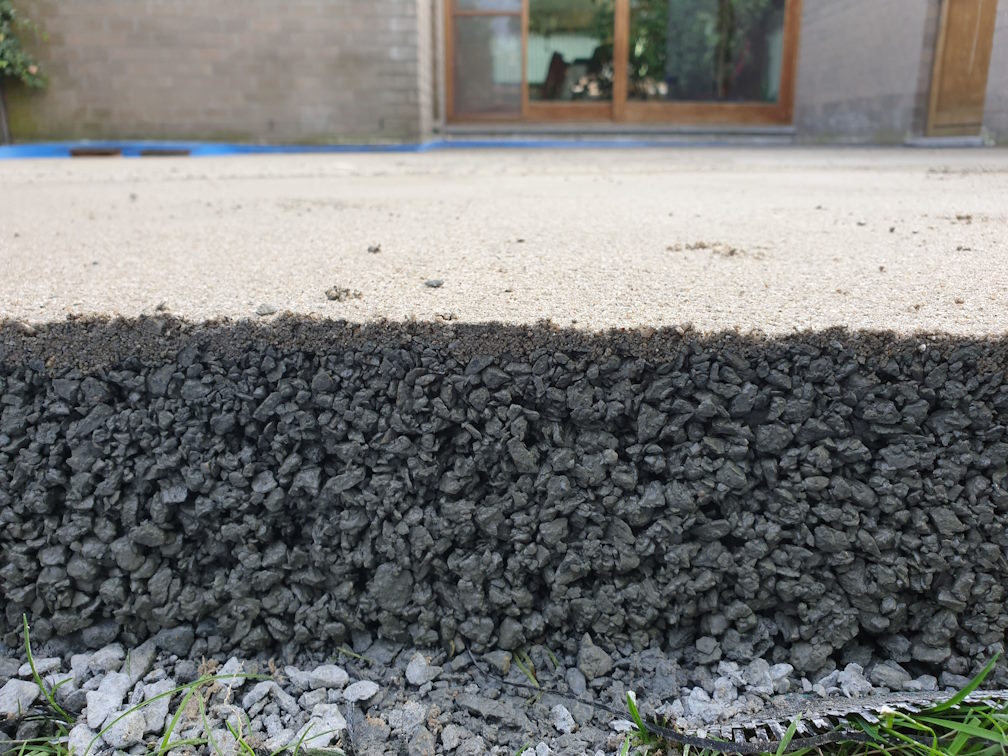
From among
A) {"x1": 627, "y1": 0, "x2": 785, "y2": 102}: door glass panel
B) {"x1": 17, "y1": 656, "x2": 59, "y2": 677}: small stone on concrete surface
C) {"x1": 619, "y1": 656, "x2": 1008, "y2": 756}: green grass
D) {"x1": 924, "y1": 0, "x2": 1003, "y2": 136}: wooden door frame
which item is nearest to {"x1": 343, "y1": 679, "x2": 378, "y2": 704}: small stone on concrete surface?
{"x1": 619, "y1": 656, "x2": 1008, "y2": 756}: green grass

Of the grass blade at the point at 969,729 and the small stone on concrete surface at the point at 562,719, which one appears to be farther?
the small stone on concrete surface at the point at 562,719

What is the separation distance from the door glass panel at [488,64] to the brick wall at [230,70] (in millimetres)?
541

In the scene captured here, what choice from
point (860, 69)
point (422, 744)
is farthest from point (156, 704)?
point (860, 69)

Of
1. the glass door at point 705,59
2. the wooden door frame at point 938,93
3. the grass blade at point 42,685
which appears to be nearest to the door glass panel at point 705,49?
the glass door at point 705,59

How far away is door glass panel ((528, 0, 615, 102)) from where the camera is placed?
700 cm

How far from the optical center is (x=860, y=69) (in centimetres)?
645

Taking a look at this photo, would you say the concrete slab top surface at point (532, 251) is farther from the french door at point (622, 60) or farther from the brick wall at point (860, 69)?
the french door at point (622, 60)

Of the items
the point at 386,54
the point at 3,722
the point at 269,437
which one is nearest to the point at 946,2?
the point at 386,54

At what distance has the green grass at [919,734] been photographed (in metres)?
1.13

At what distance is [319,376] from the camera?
4.40 ft

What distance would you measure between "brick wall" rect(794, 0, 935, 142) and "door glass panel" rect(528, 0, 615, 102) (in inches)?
71.8

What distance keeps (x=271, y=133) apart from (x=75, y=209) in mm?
4440

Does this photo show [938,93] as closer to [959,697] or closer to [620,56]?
[620,56]

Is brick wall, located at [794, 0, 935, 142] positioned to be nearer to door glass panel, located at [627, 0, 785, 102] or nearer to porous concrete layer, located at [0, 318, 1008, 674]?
door glass panel, located at [627, 0, 785, 102]
